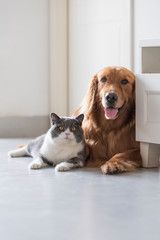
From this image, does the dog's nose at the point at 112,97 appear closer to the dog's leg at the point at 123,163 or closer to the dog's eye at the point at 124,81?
the dog's eye at the point at 124,81

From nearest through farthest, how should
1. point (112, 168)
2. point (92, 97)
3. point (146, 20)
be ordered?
1. point (112, 168)
2. point (92, 97)
3. point (146, 20)

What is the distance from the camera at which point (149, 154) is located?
7.37 ft

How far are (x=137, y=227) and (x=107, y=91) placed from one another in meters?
0.96

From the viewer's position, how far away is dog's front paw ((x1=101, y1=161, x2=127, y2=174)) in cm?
210

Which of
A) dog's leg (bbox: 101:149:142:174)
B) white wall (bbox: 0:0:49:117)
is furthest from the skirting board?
dog's leg (bbox: 101:149:142:174)

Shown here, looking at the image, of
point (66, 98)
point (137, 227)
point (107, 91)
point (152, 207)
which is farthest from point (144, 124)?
point (66, 98)

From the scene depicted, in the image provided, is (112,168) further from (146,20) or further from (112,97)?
(146,20)

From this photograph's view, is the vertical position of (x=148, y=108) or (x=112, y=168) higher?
(x=148, y=108)

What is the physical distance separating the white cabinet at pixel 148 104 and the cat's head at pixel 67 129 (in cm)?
27

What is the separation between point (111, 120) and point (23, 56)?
1.51m

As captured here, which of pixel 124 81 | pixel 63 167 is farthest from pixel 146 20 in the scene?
pixel 63 167

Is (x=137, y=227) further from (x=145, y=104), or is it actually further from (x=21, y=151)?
→ (x=21, y=151)

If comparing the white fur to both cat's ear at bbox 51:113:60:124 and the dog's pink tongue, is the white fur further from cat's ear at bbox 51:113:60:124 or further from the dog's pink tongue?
the dog's pink tongue

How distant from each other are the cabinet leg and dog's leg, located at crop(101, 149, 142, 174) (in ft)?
0.08
